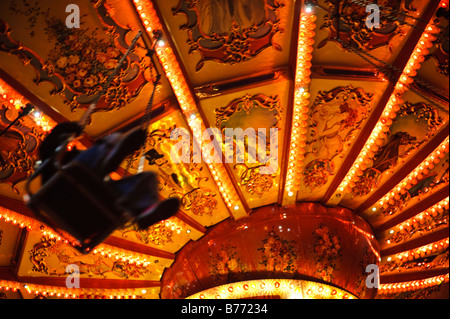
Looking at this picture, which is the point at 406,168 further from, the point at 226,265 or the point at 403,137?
the point at 226,265

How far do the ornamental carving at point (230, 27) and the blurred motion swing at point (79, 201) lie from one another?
2.05 metres

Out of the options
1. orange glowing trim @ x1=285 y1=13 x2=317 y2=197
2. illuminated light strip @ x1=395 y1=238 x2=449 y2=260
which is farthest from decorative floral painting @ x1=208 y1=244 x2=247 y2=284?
illuminated light strip @ x1=395 y1=238 x2=449 y2=260

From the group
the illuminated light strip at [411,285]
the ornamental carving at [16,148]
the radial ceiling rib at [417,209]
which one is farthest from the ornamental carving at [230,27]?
the illuminated light strip at [411,285]

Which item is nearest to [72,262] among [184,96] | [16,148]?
[16,148]

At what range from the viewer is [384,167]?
619cm

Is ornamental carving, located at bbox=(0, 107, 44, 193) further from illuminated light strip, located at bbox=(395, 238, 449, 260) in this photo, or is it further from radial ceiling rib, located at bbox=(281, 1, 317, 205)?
illuminated light strip, located at bbox=(395, 238, 449, 260)

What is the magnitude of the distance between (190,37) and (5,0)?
5.58ft

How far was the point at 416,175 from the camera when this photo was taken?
20.2 ft

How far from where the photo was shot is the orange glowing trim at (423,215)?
6551 mm

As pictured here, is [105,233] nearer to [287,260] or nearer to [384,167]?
[287,260]

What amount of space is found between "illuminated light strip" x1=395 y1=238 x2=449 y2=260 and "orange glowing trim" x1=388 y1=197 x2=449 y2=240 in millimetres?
603

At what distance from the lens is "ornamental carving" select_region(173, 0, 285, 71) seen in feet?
14.0

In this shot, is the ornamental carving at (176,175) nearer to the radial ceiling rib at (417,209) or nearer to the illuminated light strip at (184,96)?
the illuminated light strip at (184,96)

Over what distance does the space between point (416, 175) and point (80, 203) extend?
4.99m
